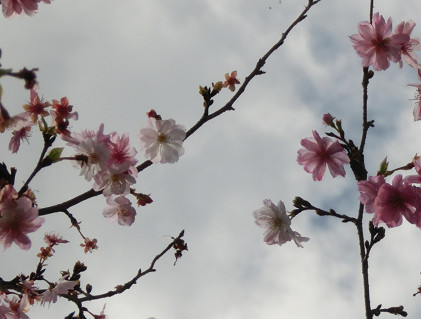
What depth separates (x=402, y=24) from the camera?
172 inches

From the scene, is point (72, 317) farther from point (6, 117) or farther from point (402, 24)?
point (402, 24)

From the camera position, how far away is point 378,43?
14.0 feet

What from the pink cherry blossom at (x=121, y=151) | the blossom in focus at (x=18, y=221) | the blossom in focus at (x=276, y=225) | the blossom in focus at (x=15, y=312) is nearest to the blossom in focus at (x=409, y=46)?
the blossom in focus at (x=276, y=225)

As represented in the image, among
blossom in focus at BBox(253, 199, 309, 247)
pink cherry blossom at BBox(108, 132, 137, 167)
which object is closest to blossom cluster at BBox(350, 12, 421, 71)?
blossom in focus at BBox(253, 199, 309, 247)

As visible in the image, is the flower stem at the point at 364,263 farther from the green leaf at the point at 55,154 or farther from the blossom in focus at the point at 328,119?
the green leaf at the point at 55,154

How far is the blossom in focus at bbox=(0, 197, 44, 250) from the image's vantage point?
3.02 metres

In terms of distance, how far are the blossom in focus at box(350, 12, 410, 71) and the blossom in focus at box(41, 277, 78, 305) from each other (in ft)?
10.1

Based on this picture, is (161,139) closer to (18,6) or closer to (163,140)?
(163,140)

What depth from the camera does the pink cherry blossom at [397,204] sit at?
146 inches

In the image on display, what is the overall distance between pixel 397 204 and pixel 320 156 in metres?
0.88

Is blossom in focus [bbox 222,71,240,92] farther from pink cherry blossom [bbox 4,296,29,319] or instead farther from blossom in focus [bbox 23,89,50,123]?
pink cherry blossom [bbox 4,296,29,319]

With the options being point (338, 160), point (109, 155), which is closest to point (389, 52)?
point (338, 160)

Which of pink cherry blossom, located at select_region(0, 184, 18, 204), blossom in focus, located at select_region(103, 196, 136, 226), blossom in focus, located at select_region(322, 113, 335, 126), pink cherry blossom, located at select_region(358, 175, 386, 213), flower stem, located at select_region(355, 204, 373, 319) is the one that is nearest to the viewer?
pink cherry blossom, located at select_region(0, 184, 18, 204)

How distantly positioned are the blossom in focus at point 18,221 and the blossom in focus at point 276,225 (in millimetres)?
2094
